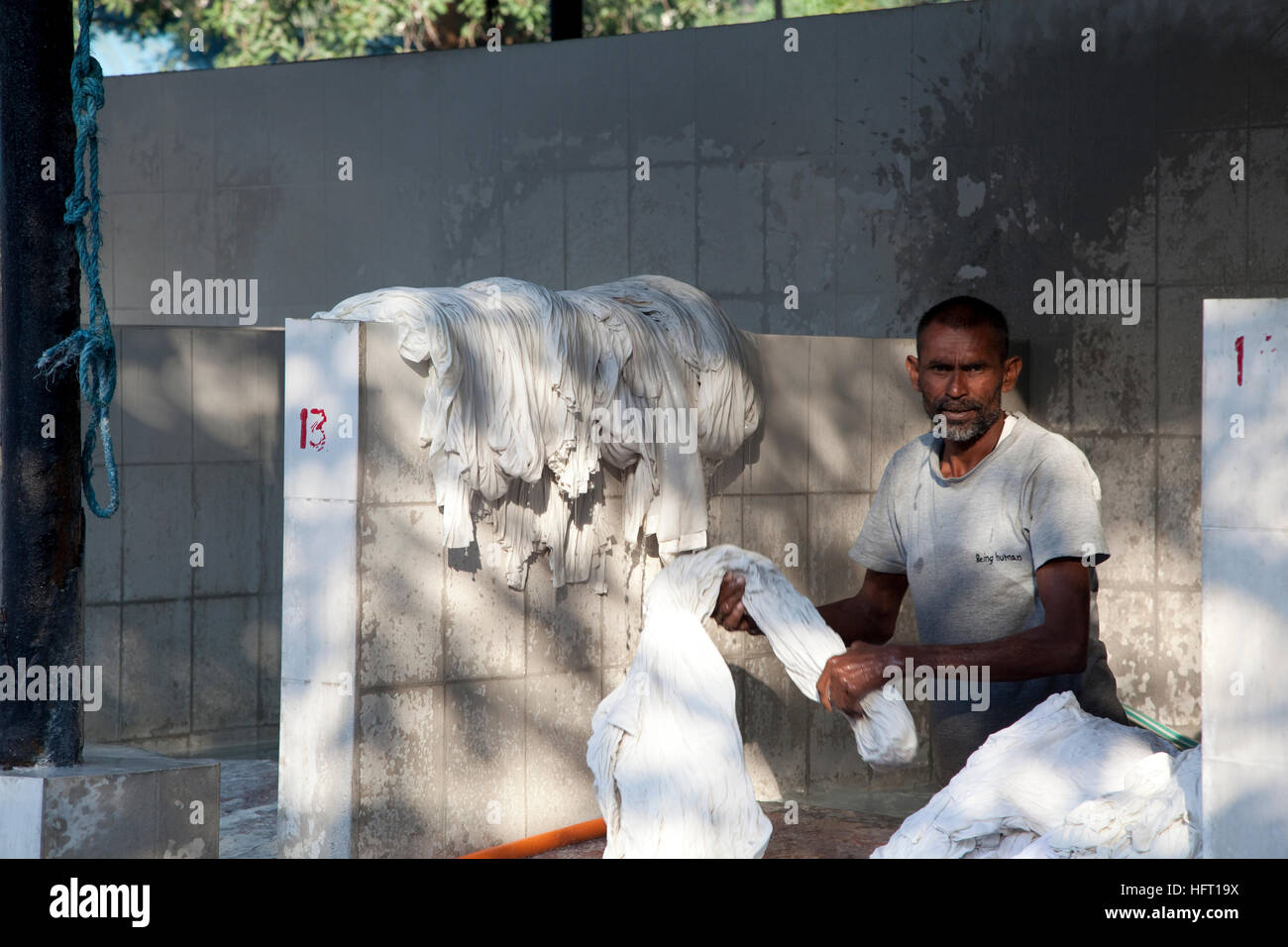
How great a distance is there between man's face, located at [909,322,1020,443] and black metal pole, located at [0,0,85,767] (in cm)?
216

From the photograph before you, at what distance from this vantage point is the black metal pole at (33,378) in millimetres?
3977

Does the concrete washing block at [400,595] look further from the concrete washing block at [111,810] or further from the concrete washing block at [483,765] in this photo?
the concrete washing block at [111,810]

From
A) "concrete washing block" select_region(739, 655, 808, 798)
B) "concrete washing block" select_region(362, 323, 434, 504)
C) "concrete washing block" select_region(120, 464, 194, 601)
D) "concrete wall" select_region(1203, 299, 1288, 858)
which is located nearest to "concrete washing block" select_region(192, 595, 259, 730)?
"concrete washing block" select_region(120, 464, 194, 601)

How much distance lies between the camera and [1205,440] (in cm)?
303

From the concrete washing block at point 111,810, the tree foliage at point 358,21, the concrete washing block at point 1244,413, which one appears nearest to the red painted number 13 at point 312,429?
the concrete washing block at point 111,810

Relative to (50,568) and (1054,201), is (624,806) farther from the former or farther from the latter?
(1054,201)

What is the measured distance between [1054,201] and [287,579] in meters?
4.13

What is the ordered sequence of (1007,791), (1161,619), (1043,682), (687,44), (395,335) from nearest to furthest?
(1007,791)
(1043,682)
(395,335)
(1161,619)
(687,44)

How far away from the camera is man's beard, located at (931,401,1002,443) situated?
408cm

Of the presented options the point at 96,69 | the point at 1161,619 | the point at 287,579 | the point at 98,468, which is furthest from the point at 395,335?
the point at 1161,619

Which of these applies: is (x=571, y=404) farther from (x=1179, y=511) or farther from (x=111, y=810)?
(x=1179, y=511)

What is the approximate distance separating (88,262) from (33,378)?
316mm

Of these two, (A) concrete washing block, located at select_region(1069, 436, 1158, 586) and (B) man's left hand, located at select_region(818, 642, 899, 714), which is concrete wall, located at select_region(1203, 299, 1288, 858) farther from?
(A) concrete washing block, located at select_region(1069, 436, 1158, 586)

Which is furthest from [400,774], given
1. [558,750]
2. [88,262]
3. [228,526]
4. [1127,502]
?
[1127,502]
